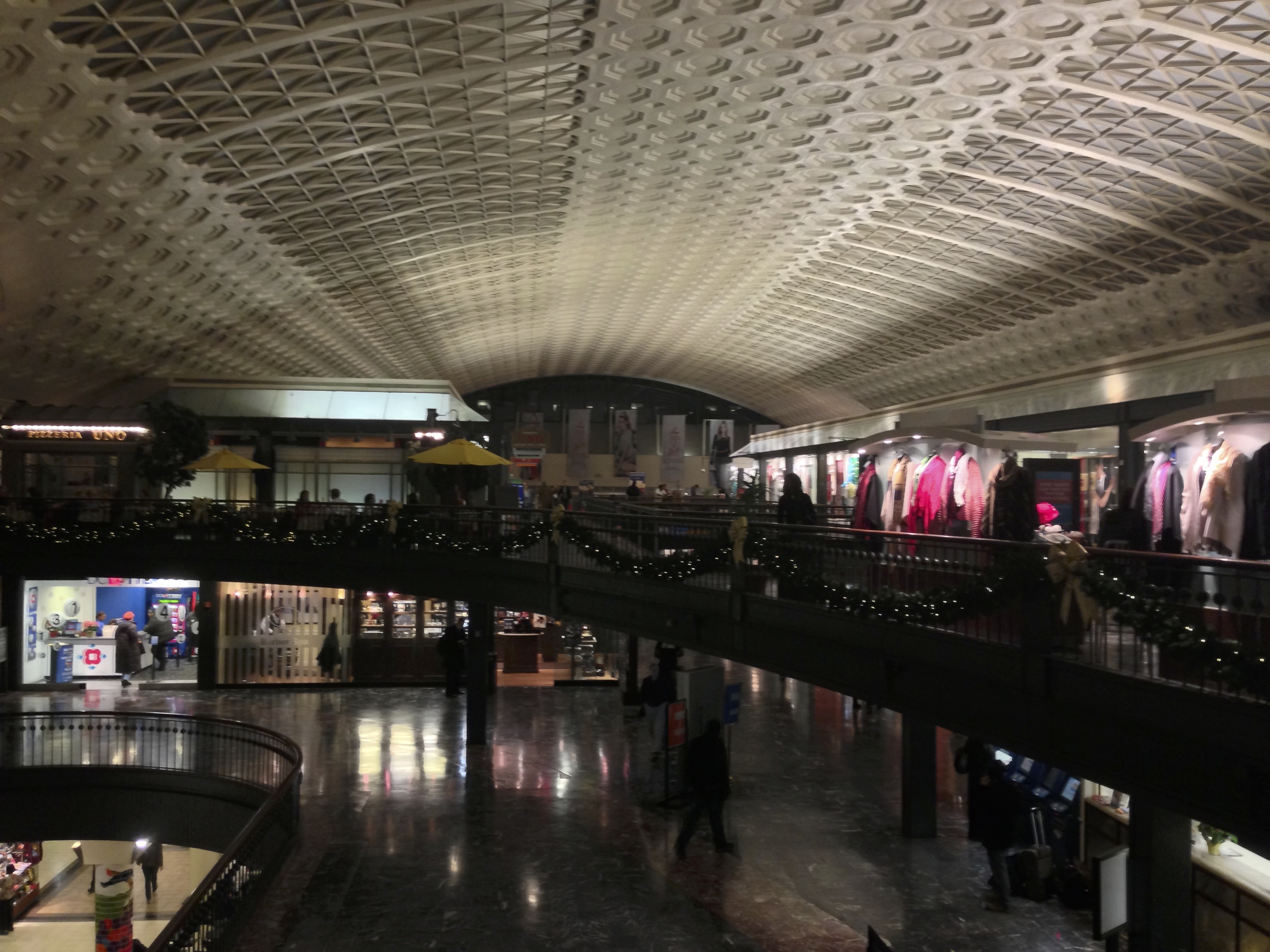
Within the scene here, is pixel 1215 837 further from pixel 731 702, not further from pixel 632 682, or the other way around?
pixel 632 682

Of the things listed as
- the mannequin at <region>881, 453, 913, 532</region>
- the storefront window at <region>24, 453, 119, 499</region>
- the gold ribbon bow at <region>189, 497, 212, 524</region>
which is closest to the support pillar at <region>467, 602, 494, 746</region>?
the gold ribbon bow at <region>189, 497, 212, 524</region>

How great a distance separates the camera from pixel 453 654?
2491 cm

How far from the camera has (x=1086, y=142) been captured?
21047mm

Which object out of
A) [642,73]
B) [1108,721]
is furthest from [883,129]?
[1108,721]

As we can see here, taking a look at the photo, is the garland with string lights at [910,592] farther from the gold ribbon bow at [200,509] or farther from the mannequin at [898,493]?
the gold ribbon bow at [200,509]

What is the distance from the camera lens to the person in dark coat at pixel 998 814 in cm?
1173

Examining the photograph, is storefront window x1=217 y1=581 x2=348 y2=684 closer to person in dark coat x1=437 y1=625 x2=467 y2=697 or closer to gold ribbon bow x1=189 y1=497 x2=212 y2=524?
person in dark coat x1=437 y1=625 x2=467 y2=697

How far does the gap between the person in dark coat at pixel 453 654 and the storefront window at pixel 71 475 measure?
11.5m

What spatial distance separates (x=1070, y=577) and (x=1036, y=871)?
6.69 m

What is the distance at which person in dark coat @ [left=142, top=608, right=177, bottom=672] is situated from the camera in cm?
2695

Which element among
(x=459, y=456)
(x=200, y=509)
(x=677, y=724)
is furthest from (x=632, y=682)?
(x=200, y=509)

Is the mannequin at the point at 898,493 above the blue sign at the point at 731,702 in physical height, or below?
above

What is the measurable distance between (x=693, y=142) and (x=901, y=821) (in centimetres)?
1580

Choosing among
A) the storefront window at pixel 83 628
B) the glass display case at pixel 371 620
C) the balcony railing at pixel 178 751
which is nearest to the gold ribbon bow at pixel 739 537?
the balcony railing at pixel 178 751
